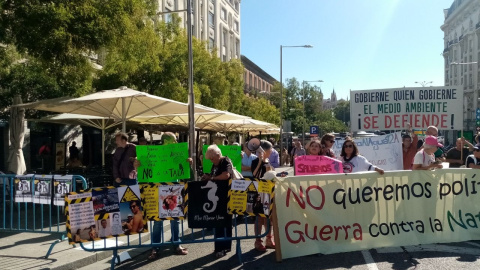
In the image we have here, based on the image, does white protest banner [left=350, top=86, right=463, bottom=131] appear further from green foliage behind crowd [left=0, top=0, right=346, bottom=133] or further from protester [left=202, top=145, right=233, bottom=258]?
protester [left=202, top=145, right=233, bottom=258]

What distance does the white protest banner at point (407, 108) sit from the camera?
11.6 meters

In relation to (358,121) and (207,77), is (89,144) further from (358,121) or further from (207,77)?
(358,121)

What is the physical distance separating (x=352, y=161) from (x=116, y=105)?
6199 mm

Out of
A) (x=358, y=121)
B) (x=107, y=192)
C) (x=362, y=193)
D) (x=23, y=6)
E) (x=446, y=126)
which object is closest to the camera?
(x=107, y=192)

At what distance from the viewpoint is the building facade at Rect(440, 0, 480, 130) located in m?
73.3

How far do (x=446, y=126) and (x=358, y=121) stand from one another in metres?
2.19

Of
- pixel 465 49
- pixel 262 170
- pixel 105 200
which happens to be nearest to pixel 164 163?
pixel 262 170

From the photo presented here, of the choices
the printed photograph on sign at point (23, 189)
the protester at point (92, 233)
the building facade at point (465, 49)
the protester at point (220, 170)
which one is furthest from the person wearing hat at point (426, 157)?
the building facade at point (465, 49)

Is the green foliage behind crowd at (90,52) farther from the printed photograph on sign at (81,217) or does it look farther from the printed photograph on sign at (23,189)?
the printed photograph on sign at (81,217)

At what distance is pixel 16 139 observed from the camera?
12.0 m

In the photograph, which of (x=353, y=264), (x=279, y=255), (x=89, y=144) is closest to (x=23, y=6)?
(x=279, y=255)

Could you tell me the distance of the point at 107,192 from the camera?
605cm

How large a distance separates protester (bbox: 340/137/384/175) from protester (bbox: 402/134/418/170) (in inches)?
124

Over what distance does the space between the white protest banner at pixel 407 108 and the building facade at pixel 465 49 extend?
204 feet
